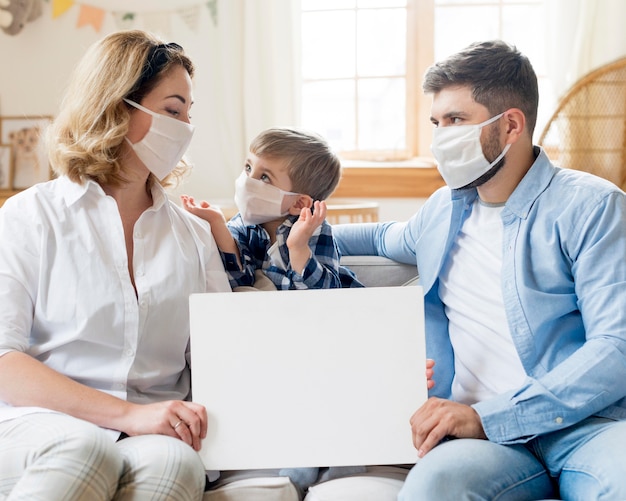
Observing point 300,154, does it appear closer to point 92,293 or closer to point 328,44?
point 92,293

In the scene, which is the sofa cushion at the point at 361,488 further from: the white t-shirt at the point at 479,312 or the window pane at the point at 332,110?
the window pane at the point at 332,110

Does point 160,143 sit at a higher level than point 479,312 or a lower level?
higher

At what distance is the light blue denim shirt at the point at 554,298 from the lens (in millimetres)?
1366

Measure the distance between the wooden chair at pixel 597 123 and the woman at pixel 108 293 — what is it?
2323 millimetres

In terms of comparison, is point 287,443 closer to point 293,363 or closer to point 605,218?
point 293,363

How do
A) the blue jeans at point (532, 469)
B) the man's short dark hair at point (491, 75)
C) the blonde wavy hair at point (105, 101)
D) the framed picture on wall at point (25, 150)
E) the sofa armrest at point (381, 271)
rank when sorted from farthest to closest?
the framed picture on wall at point (25, 150) → the sofa armrest at point (381, 271) → the man's short dark hair at point (491, 75) → the blonde wavy hair at point (105, 101) → the blue jeans at point (532, 469)

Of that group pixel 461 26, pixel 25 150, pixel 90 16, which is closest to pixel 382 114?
pixel 461 26

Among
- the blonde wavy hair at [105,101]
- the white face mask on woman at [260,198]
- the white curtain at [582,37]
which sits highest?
the white curtain at [582,37]

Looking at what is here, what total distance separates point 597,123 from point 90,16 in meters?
2.44

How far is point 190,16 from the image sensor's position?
151 inches

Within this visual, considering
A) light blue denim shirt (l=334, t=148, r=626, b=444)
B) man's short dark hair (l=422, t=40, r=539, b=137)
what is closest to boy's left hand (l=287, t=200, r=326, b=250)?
light blue denim shirt (l=334, t=148, r=626, b=444)

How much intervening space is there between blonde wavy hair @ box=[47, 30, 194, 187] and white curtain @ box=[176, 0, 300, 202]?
2.28 meters

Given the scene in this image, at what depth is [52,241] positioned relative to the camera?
4.79 ft

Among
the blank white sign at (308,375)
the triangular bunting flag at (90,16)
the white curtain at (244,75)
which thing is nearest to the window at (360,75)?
the white curtain at (244,75)
